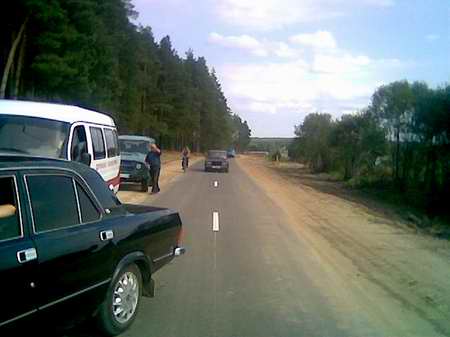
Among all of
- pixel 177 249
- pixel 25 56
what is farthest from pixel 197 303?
pixel 25 56

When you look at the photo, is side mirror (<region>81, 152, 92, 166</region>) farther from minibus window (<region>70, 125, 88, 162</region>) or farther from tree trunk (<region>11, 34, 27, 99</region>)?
tree trunk (<region>11, 34, 27, 99</region>)

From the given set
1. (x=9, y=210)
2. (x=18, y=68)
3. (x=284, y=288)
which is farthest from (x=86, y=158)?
(x=18, y=68)

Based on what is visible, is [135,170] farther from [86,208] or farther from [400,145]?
[400,145]

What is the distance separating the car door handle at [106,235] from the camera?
17.1ft

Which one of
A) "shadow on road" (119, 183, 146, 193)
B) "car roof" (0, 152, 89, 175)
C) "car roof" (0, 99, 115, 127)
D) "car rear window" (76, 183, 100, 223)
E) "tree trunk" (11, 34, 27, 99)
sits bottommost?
"shadow on road" (119, 183, 146, 193)

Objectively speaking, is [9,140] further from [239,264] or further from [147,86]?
[147,86]

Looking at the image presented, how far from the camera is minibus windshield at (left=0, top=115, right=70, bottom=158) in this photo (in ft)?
31.9

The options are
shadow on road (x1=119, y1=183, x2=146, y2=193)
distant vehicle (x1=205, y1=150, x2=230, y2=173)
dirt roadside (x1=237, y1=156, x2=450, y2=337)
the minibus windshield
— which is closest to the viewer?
dirt roadside (x1=237, y1=156, x2=450, y2=337)

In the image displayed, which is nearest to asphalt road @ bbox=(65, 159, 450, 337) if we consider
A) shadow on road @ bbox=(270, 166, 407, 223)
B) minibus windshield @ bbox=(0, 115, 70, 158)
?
minibus windshield @ bbox=(0, 115, 70, 158)

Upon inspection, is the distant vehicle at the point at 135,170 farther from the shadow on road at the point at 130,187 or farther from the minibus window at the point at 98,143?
the minibus window at the point at 98,143

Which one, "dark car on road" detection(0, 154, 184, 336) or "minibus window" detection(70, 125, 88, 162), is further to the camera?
"minibus window" detection(70, 125, 88, 162)

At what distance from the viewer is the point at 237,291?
7.51 metres

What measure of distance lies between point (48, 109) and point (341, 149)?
46.1m

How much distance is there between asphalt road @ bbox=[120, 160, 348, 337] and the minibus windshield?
3000 millimetres
